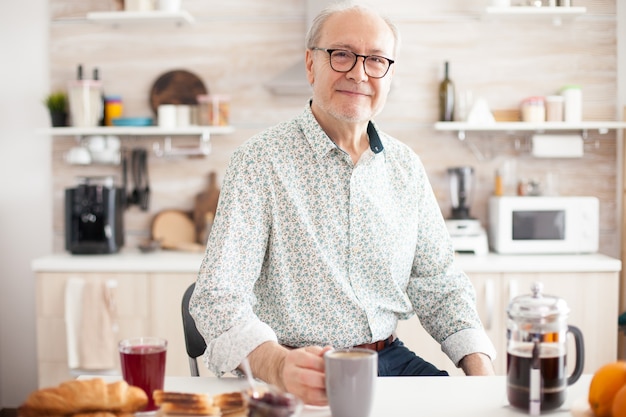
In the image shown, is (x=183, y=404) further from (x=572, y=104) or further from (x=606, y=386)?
(x=572, y=104)

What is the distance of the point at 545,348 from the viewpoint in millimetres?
1168

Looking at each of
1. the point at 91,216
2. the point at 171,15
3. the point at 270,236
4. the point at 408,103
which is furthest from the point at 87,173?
the point at 270,236

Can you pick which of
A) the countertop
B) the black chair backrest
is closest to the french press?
the black chair backrest

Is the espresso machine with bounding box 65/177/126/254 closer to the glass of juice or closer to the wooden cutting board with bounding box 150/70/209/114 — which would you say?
the wooden cutting board with bounding box 150/70/209/114

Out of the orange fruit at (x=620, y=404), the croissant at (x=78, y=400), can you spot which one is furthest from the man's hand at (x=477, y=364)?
the croissant at (x=78, y=400)

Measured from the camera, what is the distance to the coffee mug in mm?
1107

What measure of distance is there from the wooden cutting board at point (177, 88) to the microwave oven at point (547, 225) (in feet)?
5.37

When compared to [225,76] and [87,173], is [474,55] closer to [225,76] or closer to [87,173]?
[225,76]

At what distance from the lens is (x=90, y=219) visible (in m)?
3.53

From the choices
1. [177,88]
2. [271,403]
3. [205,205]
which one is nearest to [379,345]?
[271,403]

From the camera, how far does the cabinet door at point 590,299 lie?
328 cm

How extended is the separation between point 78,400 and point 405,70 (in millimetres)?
3020

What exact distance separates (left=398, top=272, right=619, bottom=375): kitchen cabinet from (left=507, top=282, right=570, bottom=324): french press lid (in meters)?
2.10

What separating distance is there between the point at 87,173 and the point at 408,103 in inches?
68.0
